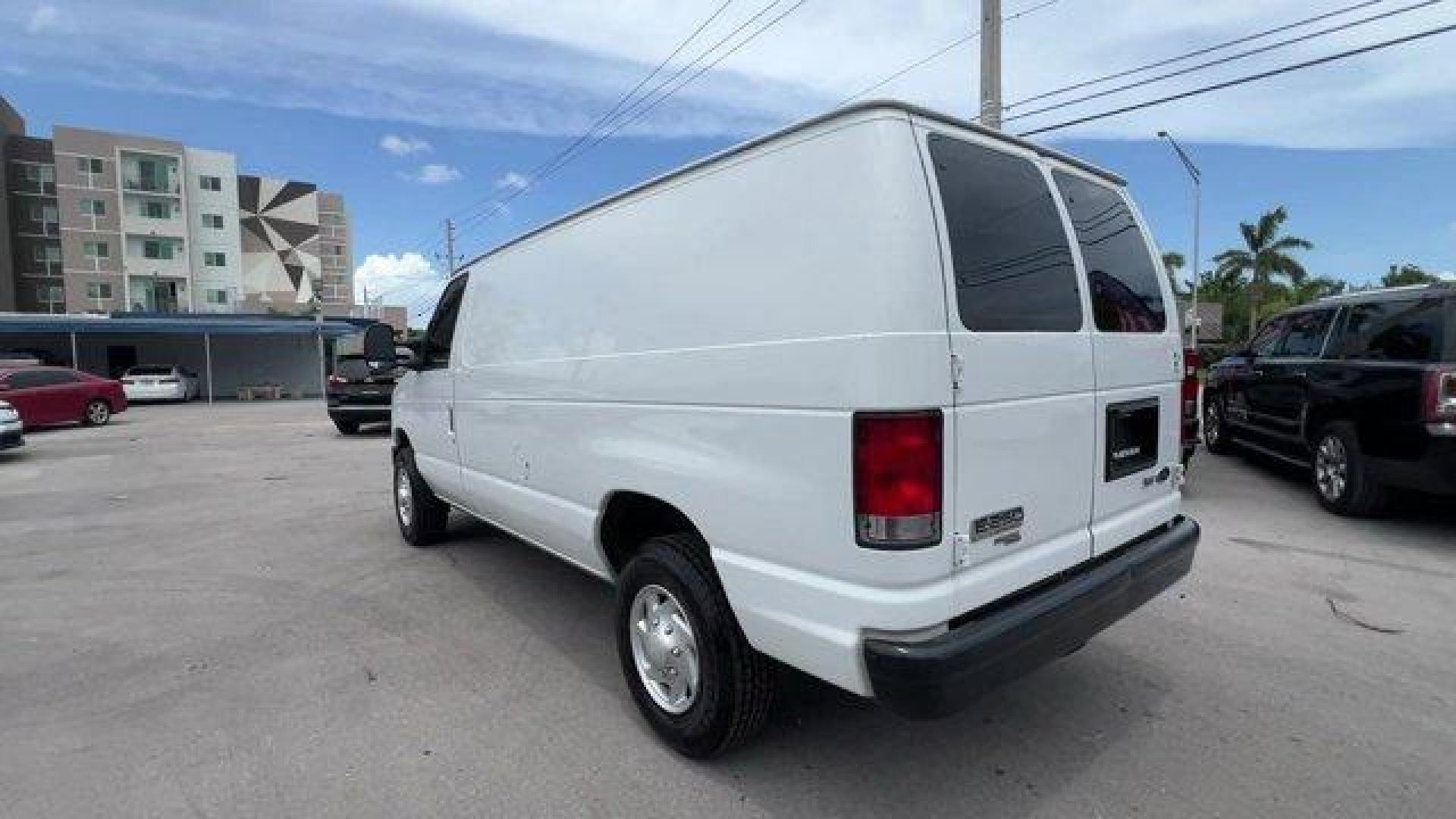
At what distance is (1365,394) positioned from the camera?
6.32 meters

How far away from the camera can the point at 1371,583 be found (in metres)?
4.97

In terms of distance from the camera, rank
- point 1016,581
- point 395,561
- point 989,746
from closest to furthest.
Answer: point 1016,581 → point 989,746 → point 395,561

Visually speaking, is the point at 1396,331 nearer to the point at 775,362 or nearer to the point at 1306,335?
the point at 1306,335

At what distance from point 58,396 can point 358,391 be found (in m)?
9.11

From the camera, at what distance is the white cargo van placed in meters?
2.28

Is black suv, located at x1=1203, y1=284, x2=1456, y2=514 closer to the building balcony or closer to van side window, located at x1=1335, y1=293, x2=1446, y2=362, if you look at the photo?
van side window, located at x1=1335, y1=293, x2=1446, y2=362

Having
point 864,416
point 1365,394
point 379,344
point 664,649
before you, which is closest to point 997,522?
point 864,416

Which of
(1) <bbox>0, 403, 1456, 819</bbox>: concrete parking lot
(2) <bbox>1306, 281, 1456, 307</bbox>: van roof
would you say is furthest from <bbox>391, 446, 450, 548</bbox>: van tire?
(2) <bbox>1306, 281, 1456, 307</bbox>: van roof

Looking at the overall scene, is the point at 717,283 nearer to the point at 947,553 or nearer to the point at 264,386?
the point at 947,553

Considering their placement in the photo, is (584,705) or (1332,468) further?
(1332,468)

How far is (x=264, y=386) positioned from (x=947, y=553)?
41126 millimetres

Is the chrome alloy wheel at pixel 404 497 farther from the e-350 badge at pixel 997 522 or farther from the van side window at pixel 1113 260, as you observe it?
the van side window at pixel 1113 260

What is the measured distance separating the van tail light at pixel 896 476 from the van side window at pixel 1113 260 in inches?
48.2

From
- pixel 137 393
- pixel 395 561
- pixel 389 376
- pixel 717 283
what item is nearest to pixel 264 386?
pixel 137 393
